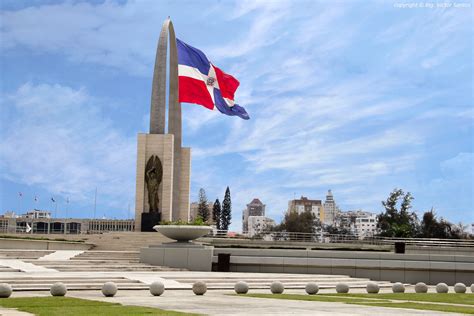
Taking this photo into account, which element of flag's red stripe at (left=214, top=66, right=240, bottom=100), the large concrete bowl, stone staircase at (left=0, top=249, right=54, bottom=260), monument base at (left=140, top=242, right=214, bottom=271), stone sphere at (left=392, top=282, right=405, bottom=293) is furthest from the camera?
flag's red stripe at (left=214, top=66, right=240, bottom=100)

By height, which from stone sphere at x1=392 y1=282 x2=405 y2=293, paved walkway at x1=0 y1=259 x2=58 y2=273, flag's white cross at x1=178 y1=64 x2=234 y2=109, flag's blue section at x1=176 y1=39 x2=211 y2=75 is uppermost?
flag's blue section at x1=176 y1=39 x2=211 y2=75

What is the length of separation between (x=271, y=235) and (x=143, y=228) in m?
8.30

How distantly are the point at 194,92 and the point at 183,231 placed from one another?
11.8 metres

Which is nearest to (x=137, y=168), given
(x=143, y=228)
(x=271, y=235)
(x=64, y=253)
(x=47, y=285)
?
(x=143, y=228)

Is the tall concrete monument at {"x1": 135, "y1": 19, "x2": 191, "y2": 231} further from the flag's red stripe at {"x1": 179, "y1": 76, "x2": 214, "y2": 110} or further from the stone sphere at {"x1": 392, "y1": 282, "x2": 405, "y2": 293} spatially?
the stone sphere at {"x1": 392, "y1": 282, "x2": 405, "y2": 293}

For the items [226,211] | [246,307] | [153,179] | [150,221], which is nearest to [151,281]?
[246,307]

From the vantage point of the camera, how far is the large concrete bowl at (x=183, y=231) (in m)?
27.3

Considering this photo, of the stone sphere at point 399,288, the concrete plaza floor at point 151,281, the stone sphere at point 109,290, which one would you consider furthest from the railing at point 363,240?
the stone sphere at point 109,290

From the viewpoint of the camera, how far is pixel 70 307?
12539 millimetres

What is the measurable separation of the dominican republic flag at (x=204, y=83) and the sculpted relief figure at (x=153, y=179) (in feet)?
22.7

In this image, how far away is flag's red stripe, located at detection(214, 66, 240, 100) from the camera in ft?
126

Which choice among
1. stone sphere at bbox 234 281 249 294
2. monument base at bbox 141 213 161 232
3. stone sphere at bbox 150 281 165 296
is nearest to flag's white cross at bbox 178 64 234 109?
monument base at bbox 141 213 161 232

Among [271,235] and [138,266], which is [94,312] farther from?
[271,235]

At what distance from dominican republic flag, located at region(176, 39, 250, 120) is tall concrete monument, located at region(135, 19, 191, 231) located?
5965mm
